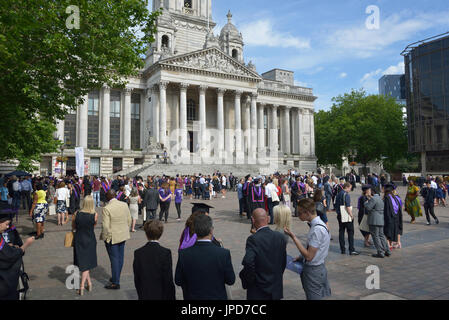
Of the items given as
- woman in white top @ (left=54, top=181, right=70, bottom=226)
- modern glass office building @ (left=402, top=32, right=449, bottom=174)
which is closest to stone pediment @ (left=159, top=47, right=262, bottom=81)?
modern glass office building @ (left=402, top=32, right=449, bottom=174)

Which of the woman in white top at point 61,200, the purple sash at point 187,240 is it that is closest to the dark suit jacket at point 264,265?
the purple sash at point 187,240

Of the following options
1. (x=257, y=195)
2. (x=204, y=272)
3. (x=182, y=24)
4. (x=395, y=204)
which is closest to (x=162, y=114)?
(x=182, y=24)

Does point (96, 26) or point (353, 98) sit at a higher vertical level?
point (353, 98)

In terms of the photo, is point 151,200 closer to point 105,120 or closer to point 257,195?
point 257,195

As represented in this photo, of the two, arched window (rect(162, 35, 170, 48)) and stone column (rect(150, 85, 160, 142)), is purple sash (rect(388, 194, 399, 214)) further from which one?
arched window (rect(162, 35, 170, 48))

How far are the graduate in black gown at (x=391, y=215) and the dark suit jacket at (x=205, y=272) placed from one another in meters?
6.95

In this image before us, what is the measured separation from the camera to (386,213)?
348 inches

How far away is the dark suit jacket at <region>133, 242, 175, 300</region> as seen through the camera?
149 inches

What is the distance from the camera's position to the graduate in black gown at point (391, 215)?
8688mm

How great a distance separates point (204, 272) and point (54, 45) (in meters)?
10.1
